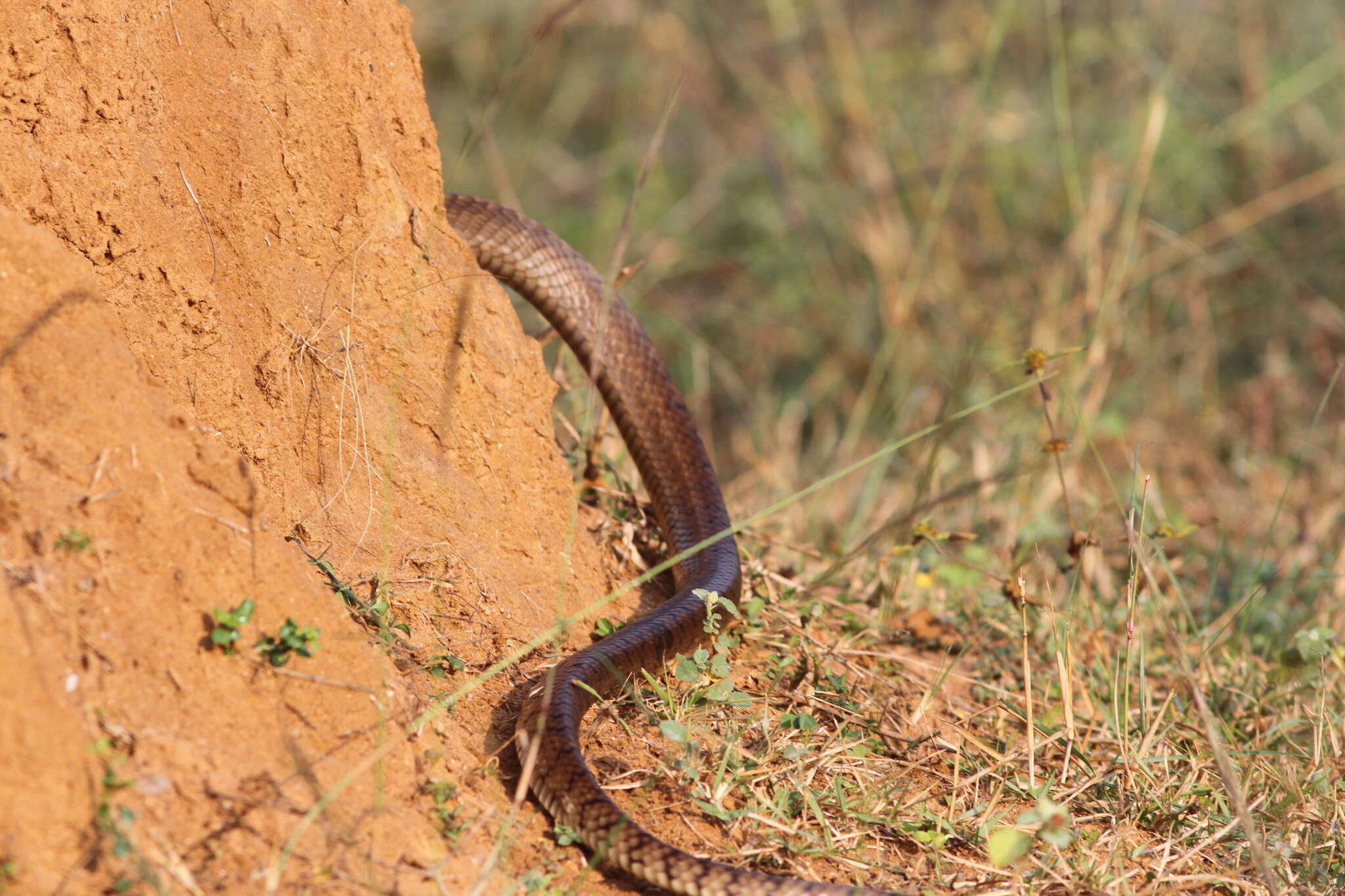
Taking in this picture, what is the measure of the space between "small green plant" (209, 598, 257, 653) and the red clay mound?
0.02m

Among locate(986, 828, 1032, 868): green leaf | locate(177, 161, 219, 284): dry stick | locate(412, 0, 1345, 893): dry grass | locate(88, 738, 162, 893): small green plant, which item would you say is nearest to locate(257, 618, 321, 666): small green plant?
locate(88, 738, 162, 893): small green plant

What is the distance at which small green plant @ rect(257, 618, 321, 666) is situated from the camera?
7.01 ft

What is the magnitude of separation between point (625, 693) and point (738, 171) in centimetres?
608

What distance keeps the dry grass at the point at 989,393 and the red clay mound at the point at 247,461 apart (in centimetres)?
39

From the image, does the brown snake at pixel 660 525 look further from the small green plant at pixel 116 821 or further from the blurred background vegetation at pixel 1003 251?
the blurred background vegetation at pixel 1003 251

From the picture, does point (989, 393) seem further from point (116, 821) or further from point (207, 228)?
point (116, 821)

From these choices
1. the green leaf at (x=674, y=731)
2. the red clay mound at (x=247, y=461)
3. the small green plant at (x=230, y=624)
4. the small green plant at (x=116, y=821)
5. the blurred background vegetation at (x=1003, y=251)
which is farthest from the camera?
the blurred background vegetation at (x=1003, y=251)

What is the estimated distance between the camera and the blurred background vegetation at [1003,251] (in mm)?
5359

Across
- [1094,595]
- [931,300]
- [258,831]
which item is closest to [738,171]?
[931,300]

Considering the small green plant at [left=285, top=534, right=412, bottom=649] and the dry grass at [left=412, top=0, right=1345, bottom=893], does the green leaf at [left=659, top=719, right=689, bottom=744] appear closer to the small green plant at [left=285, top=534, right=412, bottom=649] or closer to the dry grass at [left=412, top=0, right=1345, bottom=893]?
the dry grass at [left=412, top=0, right=1345, bottom=893]

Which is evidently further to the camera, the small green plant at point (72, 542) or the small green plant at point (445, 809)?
the small green plant at point (445, 809)

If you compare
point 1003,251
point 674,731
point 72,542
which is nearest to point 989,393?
point 1003,251

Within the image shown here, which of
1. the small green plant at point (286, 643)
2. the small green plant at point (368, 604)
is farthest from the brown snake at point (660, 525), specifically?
the small green plant at point (286, 643)

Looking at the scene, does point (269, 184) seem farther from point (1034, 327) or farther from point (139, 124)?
point (1034, 327)
